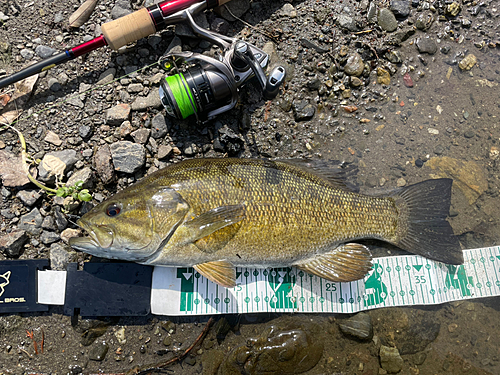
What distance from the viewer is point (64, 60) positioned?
3188 mm

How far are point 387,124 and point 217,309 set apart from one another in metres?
2.86

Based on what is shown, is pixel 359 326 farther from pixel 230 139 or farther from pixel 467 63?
pixel 467 63

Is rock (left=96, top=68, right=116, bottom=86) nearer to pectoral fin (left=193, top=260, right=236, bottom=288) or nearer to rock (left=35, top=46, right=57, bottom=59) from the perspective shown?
rock (left=35, top=46, right=57, bottom=59)

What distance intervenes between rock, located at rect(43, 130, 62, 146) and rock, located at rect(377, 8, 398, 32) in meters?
4.00

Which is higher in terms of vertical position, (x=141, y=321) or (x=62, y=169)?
(x=62, y=169)

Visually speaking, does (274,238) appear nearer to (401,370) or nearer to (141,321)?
(141,321)

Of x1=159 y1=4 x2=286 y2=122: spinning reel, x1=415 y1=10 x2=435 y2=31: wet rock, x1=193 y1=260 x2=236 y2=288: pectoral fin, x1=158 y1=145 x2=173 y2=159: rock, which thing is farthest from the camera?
x1=415 y1=10 x2=435 y2=31: wet rock

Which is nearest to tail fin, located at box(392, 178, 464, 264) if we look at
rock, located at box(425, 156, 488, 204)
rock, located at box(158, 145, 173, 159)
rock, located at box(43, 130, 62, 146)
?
rock, located at box(425, 156, 488, 204)

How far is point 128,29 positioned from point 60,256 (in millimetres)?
2518

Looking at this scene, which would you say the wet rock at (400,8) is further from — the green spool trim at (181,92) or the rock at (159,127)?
the rock at (159,127)

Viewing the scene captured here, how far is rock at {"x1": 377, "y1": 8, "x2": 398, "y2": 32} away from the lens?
358cm

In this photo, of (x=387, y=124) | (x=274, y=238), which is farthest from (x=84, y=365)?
(x=387, y=124)

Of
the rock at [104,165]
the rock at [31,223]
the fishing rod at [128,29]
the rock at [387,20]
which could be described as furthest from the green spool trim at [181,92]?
the rock at [387,20]

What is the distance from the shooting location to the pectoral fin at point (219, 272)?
2822 millimetres
